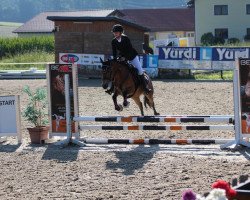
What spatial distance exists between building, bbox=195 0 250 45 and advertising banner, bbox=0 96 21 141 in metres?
52.9

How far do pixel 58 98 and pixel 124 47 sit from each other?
1.65 m

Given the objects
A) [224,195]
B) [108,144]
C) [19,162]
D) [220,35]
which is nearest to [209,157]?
[108,144]

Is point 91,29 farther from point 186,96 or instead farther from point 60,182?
point 60,182

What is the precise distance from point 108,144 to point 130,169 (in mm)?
2323

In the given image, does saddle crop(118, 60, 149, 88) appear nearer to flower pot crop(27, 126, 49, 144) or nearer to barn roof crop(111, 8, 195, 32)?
flower pot crop(27, 126, 49, 144)

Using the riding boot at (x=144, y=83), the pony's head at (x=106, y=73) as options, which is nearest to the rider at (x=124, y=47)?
the riding boot at (x=144, y=83)

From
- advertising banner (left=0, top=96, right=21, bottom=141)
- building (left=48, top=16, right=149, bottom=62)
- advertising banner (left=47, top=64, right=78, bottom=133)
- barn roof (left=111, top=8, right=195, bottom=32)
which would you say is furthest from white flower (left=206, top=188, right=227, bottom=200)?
barn roof (left=111, top=8, right=195, bottom=32)

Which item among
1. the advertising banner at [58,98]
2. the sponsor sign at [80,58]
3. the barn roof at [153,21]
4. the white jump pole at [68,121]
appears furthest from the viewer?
the barn roof at [153,21]

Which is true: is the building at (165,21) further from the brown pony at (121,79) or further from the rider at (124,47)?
the brown pony at (121,79)

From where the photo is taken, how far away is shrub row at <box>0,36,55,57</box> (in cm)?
4656

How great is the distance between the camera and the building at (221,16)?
209ft

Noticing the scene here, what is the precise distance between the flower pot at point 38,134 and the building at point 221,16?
5304cm

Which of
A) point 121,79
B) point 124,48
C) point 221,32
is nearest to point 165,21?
point 221,32

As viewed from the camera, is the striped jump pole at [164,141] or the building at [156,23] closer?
the striped jump pole at [164,141]
